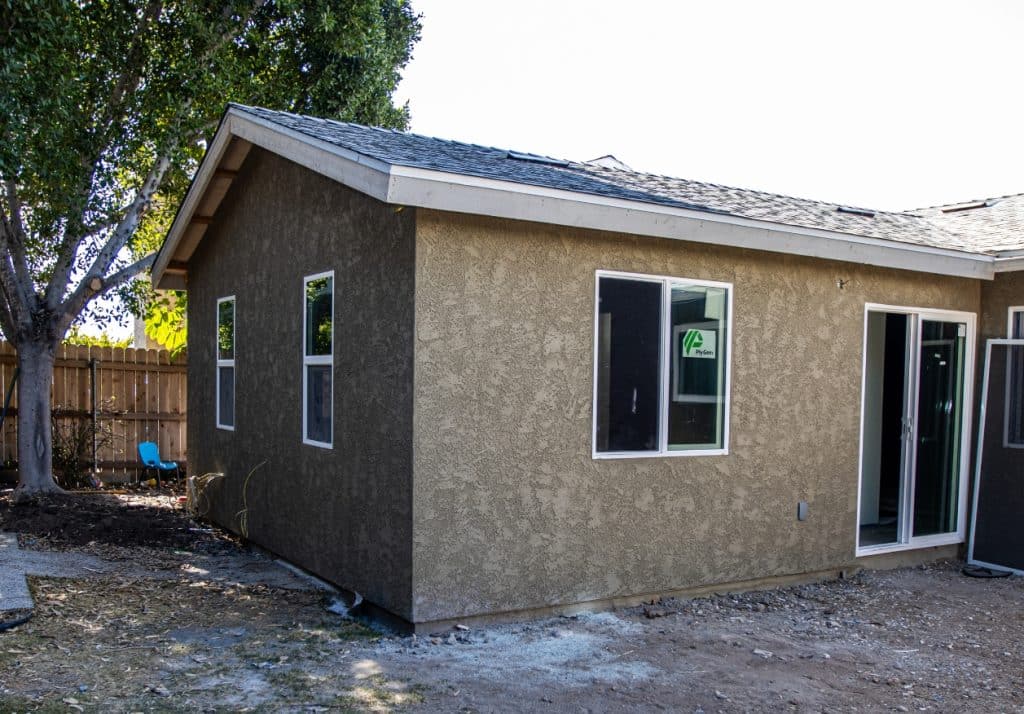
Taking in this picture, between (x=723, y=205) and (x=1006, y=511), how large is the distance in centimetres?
427

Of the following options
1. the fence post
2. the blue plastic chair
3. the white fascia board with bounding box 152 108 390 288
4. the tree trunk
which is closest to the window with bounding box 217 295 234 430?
the white fascia board with bounding box 152 108 390 288

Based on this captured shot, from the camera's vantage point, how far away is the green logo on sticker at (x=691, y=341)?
6910 mm

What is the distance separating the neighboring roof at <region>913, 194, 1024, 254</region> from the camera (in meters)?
8.80

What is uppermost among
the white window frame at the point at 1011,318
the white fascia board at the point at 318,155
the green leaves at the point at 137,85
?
the green leaves at the point at 137,85

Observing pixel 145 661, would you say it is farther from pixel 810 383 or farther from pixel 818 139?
pixel 818 139

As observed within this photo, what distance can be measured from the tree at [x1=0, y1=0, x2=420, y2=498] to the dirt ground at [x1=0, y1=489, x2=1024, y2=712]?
5.36m

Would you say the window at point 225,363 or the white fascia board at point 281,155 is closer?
the white fascia board at point 281,155

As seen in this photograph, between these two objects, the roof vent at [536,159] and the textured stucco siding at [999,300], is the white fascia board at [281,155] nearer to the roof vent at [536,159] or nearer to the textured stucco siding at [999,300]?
the roof vent at [536,159]

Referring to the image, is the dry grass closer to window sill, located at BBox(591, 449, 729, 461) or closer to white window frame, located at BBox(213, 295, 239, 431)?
window sill, located at BBox(591, 449, 729, 461)

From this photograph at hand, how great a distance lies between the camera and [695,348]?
6957 millimetres

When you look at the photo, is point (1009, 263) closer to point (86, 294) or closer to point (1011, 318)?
point (1011, 318)

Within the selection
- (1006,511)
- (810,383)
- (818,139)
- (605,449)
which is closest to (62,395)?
(605,449)

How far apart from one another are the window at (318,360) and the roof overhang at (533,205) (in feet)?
3.61

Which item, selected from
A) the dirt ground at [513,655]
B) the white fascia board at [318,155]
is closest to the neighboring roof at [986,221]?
the dirt ground at [513,655]
